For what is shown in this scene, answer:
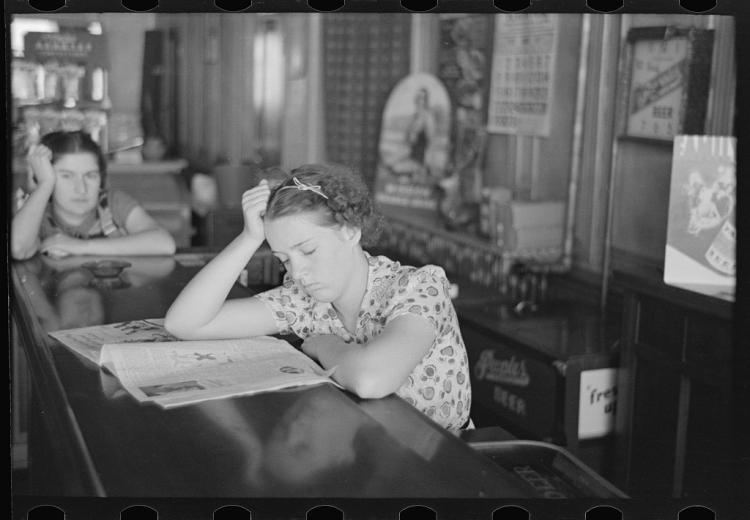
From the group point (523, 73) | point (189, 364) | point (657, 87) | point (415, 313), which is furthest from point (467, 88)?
point (189, 364)

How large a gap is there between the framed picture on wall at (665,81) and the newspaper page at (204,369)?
146 centimetres

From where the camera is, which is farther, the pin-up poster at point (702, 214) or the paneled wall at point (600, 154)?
the paneled wall at point (600, 154)

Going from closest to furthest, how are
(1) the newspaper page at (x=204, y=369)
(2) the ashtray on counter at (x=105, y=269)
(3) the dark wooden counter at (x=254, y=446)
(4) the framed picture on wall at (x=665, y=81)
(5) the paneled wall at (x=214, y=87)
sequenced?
(3) the dark wooden counter at (x=254, y=446)
(1) the newspaper page at (x=204, y=369)
(2) the ashtray on counter at (x=105, y=269)
(4) the framed picture on wall at (x=665, y=81)
(5) the paneled wall at (x=214, y=87)

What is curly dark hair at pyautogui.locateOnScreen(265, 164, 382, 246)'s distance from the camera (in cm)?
179

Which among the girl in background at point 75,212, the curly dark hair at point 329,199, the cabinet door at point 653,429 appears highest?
the curly dark hair at point 329,199

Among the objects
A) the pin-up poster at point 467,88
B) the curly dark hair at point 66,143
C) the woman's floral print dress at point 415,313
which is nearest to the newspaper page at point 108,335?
the woman's floral print dress at point 415,313

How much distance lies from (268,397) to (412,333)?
0.94 feet

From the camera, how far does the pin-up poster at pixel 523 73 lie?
137 inches

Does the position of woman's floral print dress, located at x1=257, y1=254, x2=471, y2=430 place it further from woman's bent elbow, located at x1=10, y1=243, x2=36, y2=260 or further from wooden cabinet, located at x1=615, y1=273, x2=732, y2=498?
→ woman's bent elbow, located at x1=10, y1=243, x2=36, y2=260

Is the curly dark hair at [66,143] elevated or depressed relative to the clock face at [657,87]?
depressed

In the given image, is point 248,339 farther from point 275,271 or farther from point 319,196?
point 275,271

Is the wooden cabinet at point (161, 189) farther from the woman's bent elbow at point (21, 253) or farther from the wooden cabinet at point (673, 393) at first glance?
the wooden cabinet at point (673, 393)

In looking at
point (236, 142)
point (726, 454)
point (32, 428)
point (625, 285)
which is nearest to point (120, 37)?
point (236, 142)

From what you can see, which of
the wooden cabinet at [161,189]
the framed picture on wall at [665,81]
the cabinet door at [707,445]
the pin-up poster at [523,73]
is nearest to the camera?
the cabinet door at [707,445]
